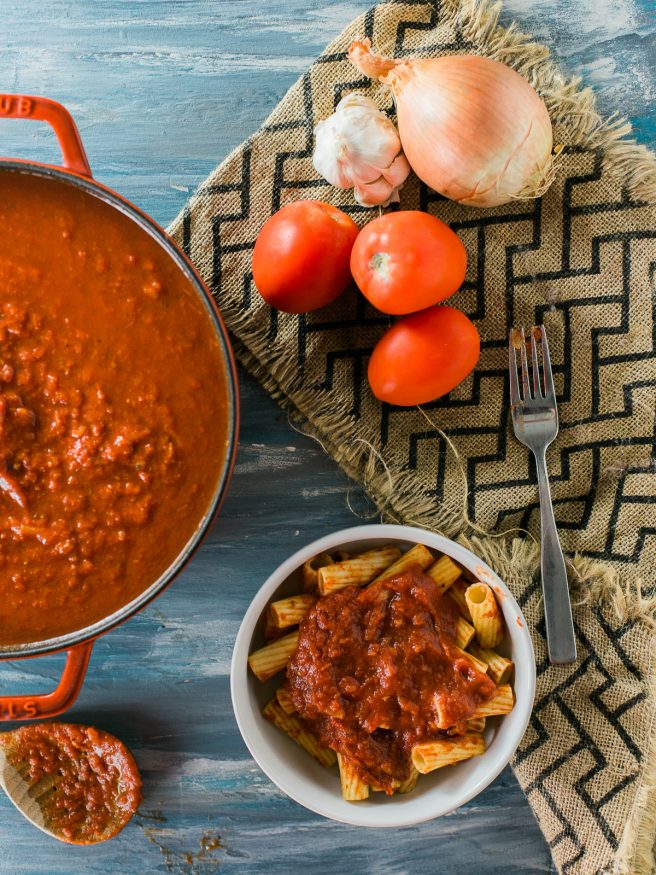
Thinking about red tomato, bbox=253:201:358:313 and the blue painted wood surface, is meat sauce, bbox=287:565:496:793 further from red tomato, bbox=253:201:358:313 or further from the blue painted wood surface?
red tomato, bbox=253:201:358:313

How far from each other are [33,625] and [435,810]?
35.8 inches

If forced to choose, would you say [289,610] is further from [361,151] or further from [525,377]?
[361,151]

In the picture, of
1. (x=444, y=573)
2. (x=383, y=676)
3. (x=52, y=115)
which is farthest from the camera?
(x=444, y=573)

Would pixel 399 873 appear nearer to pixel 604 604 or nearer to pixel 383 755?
pixel 383 755

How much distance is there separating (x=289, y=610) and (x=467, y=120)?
1.07 m

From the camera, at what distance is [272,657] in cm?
165

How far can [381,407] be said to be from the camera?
5.71ft

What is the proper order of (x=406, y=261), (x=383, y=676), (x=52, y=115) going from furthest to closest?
(x=383, y=676), (x=406, y=261), (x=52, y=115)

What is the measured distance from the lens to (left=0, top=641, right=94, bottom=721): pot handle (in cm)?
148

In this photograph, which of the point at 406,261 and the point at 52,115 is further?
the point at 406,261

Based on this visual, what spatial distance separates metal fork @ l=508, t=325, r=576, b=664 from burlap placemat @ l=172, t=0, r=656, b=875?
0.11 feet

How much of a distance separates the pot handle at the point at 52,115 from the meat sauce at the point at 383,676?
1.01 metres

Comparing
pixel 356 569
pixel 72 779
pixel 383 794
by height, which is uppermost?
pixel 356 569

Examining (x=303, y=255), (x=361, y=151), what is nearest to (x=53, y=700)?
(x=303, y=255)
